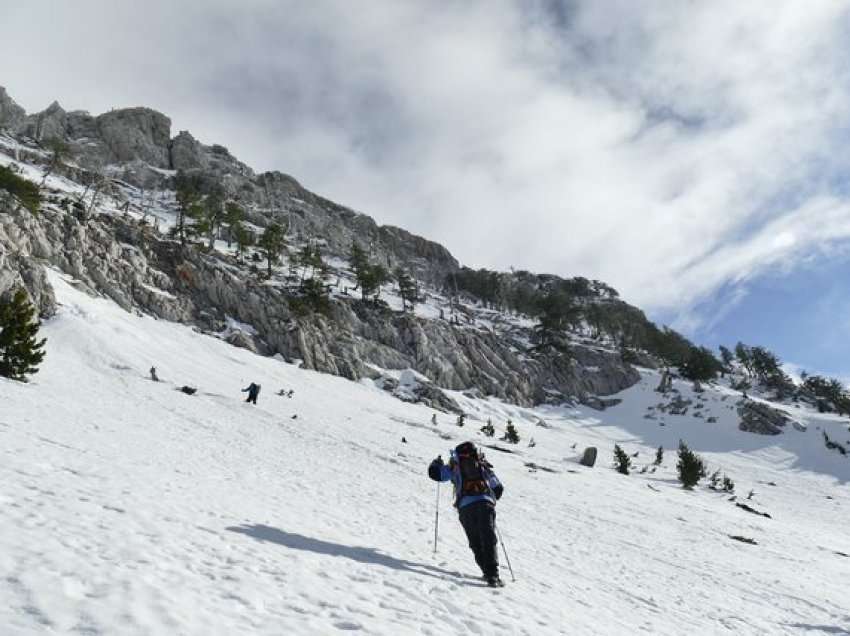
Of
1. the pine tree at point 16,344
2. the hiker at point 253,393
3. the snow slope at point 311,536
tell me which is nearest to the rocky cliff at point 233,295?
the pine tree at point 16,344

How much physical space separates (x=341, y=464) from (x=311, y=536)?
11.9 metres

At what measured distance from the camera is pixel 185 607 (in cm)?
527

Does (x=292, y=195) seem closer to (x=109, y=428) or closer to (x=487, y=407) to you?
(x=487, y=407)

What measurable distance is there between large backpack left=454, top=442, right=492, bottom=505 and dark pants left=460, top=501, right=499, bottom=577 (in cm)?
21

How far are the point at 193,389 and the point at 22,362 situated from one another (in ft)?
31.9

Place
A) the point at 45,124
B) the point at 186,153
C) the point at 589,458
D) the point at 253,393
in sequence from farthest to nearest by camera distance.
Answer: the point at 186,153 < the point at 45,124 < the point at 589,458 < the point at 253,393

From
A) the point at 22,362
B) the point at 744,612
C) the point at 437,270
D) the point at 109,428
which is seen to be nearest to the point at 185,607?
the point at 744,612

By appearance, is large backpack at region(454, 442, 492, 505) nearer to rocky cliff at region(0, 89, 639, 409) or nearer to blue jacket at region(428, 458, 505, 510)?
Result: blue jacket at region(428, 458, 505, 510)

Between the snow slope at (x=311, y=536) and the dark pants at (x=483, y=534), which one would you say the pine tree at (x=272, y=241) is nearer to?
the snow slope at (x=311, y=536)

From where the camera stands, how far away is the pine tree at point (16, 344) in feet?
78.9

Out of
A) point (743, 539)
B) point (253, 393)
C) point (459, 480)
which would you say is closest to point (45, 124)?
point (253, 393)

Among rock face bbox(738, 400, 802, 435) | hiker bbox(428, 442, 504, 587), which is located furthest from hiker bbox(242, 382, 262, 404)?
rock face bbox(738, 400, 802, 435)

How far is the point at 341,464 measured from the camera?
21.6 metres

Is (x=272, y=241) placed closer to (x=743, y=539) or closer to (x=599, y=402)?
(x=599, y=402)
